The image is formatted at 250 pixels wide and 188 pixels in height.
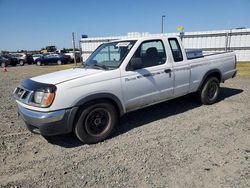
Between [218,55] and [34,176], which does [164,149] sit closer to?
[34,176]

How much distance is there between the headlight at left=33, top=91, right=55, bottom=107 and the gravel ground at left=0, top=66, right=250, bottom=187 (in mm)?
923

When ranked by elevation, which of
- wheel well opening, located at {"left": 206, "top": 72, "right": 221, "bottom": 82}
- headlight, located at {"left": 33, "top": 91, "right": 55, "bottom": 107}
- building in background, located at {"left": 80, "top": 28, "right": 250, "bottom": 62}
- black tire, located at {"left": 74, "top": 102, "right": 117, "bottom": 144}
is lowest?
black tire, located at {"left": 74, "top": 102, "right": 117, "bottom": 144}

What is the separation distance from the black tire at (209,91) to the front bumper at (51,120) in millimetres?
3729

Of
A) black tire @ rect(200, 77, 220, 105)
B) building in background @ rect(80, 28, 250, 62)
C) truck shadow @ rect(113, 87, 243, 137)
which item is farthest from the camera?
building in background @ rect(80, 28, 250, 62)

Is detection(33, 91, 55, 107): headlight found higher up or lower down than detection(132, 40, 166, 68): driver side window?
lower down

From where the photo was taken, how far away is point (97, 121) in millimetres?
3848

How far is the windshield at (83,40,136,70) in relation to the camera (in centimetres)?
407

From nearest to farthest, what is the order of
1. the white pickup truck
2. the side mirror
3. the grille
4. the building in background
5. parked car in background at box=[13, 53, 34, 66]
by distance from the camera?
1. the white pickup truck
2. the grille
3. the side mirror
4. the building in background
5. parked car in background at box=[13, 53, 34, 66]

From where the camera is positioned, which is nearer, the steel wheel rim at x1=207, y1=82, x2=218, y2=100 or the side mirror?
the side mirror

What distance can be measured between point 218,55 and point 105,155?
4346mm

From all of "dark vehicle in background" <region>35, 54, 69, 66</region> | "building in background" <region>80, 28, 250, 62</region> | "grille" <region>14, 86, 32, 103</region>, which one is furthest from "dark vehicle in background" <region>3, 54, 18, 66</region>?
"grille" <region>14, 86, 32, 103</region>

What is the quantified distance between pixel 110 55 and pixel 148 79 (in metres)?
0.99

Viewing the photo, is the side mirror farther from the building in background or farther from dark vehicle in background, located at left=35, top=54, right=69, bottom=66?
dark vehicle in background, located at left=35, top=54, right=69, bottom=66

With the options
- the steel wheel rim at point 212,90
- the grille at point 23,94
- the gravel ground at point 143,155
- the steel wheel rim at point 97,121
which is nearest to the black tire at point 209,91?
the steel wheel rim at point 212,90
